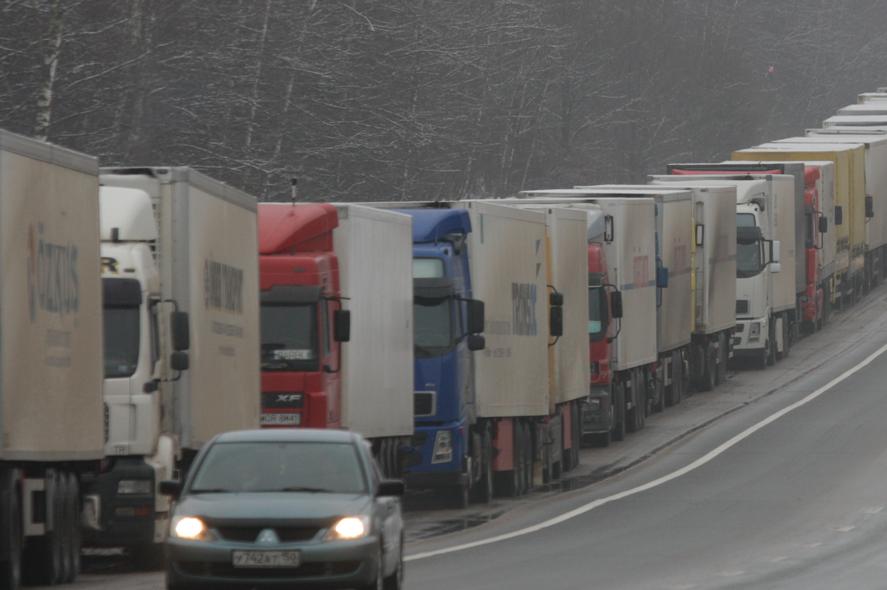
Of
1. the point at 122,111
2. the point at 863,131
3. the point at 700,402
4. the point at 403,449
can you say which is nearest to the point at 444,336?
the point at 403,449

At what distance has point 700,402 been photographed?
42688 mm

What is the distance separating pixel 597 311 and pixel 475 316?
30.5 ft

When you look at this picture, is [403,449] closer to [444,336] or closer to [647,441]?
[444,336]

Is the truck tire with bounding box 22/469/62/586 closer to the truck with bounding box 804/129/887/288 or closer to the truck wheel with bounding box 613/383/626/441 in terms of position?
the truck wheel with bounding box 613/383/626/441

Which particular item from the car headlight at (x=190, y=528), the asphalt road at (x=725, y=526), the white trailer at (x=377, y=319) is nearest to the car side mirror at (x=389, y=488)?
the car headlight at (x=190, y=528)

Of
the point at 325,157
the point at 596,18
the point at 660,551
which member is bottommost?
the point at 660,551

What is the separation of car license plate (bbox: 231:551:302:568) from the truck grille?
11.4 meters

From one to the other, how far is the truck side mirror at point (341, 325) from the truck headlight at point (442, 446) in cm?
290

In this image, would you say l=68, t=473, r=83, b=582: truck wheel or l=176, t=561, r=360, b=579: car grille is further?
l=68, t=473, r=83, b=582: truck wheel

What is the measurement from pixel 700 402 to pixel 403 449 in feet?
58.7

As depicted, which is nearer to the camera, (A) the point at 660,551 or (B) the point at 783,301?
(A) the point at 660,551

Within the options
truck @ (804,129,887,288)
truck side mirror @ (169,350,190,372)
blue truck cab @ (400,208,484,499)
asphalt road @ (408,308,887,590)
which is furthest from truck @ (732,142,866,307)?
truck side mirror @ (169,350,190,372)

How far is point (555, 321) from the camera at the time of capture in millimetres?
30375

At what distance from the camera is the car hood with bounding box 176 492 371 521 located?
14727 millimetres
